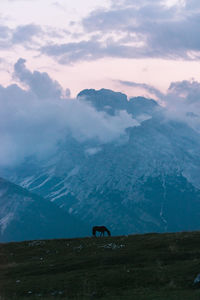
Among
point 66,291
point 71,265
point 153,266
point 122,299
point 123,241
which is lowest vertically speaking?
point 122,299

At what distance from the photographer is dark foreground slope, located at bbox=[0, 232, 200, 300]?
38156 millimetres

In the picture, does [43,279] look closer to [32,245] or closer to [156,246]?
[156,246]

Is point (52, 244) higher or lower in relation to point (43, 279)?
higher

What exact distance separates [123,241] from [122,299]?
2987 cm

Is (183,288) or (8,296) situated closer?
(183,288)

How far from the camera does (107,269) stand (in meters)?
46.2

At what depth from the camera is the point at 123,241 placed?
6500 centimetres

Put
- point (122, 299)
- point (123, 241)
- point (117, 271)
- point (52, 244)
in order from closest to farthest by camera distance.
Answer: point (122, 299) → point (117, 271) → point (123, 241) → point (52, 244)

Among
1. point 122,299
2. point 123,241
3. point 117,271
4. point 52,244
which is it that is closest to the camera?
point 122,299

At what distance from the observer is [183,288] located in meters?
37.0

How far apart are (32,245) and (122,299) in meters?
39.2

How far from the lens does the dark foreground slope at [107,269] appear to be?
125 ft

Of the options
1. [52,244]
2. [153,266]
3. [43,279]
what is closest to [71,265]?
[43,279]

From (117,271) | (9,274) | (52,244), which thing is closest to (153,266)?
(117,271)
